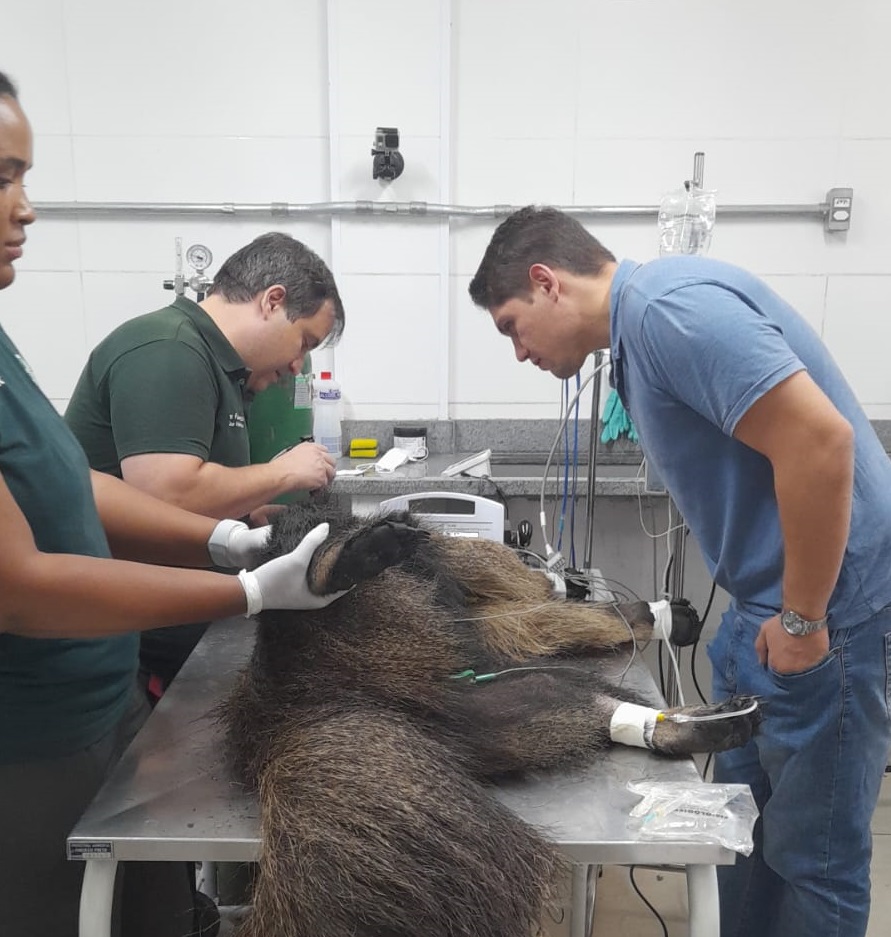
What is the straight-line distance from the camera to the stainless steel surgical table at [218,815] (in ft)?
2.82

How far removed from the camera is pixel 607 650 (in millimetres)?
1356

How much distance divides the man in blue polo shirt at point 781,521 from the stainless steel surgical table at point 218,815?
0.32 m

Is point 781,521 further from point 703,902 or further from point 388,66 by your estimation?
point 388,66

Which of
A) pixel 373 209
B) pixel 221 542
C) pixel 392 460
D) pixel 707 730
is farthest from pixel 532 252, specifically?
pixel 373 209

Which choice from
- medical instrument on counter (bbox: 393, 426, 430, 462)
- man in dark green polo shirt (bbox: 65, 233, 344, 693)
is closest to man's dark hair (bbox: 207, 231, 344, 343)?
man in dark green polo shirt (bbox: 65, 233, 344, 693)

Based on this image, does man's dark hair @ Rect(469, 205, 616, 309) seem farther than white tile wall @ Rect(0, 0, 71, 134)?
No

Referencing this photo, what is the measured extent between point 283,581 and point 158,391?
0.55 m

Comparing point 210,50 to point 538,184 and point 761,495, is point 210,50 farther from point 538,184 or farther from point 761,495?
point 761,495

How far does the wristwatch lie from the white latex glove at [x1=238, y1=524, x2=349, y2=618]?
0.66 meters

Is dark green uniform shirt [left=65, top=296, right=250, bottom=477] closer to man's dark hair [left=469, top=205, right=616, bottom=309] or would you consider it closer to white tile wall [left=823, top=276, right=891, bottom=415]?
man's dark hair [left=469, top=205, right=616, bottom=309]

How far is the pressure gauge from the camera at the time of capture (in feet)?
7.98

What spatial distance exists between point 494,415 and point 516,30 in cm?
124

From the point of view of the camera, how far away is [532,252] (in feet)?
4.56

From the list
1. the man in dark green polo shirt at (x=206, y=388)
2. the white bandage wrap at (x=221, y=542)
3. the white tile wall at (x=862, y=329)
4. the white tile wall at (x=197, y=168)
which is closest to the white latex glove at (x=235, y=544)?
the white bandage wrap at (x=221, y=542)
